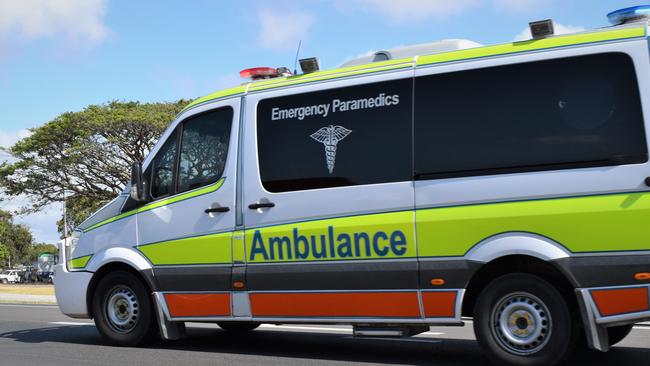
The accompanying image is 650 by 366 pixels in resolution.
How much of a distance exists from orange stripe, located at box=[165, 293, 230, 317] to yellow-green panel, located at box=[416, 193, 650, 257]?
2.29 m

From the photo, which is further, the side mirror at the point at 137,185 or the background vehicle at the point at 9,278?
the background vehicle at the point at 9,278

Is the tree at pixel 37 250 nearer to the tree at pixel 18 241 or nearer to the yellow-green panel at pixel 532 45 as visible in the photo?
the tree at pixel 18 241

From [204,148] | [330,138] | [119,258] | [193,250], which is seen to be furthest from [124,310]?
[330,138]

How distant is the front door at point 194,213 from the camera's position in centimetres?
765

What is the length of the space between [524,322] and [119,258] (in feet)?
14.7

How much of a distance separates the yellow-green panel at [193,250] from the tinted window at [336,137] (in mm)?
788

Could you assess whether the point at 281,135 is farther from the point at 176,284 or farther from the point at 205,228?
the point at 176,284

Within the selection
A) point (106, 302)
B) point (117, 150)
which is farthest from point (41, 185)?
point (106, 302)

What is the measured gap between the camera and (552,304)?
600 centimetres

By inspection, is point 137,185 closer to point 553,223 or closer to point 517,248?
point 517,248

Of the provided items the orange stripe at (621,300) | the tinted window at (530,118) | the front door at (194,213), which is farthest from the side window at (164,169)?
the orange stripe at (621,300)

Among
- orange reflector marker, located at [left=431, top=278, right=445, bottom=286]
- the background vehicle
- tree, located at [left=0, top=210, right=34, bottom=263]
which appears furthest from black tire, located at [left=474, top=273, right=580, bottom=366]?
tree, located at [left=0, top=210, right=34, bottom=263]

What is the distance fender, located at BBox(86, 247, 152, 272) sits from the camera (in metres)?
8.12

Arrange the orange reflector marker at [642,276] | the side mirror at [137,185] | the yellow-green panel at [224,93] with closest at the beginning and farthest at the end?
the orange reflector marker at [642,276]
the yellow-green panel at [224,93]
the side mirror at [137,185]
